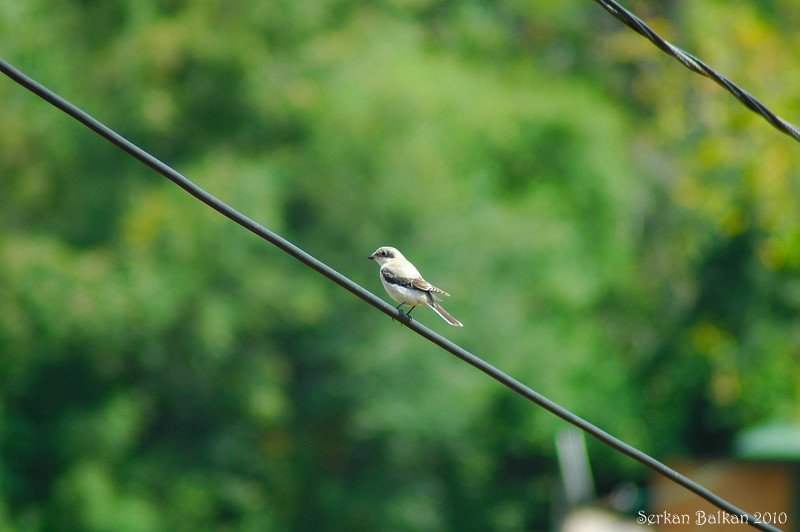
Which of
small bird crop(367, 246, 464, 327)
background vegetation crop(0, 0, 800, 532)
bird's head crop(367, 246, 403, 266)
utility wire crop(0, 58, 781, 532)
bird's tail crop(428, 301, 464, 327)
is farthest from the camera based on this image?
background vegetation crop(0, 0, 800, 532)

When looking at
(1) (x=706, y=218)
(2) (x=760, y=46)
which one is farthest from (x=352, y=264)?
(2) (x=760, y=46)

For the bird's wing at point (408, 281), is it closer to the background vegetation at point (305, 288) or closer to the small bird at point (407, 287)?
the small bird at point (407, 287)

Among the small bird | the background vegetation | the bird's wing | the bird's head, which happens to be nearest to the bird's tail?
the small bird

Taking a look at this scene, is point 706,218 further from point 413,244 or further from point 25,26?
point 25,26

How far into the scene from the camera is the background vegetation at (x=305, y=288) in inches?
838

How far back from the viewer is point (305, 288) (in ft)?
72.7

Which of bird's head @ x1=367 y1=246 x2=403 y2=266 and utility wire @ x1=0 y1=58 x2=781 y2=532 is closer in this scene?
utility wire @ x1=0 y1=58 x2=781 y2=532

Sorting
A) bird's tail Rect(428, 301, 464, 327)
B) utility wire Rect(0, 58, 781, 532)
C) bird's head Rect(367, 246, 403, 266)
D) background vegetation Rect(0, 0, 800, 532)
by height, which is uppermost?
background vegetation Rect(0, 0, 800, 532)

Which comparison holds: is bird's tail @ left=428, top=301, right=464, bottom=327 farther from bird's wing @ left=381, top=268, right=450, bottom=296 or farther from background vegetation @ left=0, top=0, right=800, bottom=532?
background vegetation @ left=0, top=0, right=800, bottom=532

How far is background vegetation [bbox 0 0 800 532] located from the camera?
21.3 m

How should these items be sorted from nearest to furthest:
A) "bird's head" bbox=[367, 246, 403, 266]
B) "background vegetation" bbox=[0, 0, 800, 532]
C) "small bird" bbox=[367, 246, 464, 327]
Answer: "small bird" bbox=[367, 246, 464, 327] < "bird's head" bbox=[367, 246, 403, 266] < "background vegetation" bbox=[0, 0, 800, 532]

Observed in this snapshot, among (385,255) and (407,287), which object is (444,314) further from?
(385,255)

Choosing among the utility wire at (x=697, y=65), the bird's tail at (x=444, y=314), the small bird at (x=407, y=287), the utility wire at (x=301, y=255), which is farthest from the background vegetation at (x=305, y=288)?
the utility wire at (x=301, y=255)

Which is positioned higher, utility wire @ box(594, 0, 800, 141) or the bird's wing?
the bird's wing
